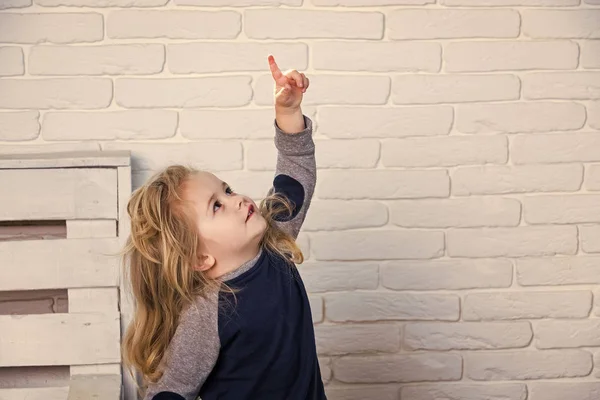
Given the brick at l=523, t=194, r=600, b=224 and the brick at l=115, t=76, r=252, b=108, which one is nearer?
the brick at l=115, t=76, r=252, b=108

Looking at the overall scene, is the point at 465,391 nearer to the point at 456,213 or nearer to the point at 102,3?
the point at 456,213

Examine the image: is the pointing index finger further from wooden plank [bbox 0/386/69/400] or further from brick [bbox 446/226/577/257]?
wooden plank [bbox 0/386/69/400]

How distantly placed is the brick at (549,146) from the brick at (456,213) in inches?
4.2

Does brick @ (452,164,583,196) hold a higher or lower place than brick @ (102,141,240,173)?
lower

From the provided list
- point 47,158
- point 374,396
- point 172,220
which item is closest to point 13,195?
point 47,158

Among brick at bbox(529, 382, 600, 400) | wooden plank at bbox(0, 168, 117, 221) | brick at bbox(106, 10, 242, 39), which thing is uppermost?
brick at bbox(106, 10, 242, 39)

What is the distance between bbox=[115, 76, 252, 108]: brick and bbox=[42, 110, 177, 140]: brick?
0.9 inches

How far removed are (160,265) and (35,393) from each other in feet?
1.96

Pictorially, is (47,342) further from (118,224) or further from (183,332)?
(183,332)

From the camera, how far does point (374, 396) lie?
2.05 meters

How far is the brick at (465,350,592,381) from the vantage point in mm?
2070

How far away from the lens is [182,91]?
190cm

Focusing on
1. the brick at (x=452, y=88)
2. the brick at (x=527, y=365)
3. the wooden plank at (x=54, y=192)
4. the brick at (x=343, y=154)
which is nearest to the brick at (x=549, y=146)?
the brick at (x=452, y=88)

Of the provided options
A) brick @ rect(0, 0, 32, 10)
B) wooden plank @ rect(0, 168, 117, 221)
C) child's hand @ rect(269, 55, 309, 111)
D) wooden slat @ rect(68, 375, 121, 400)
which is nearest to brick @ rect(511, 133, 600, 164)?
child's hand @ rect(269, 55, 309, 111)
